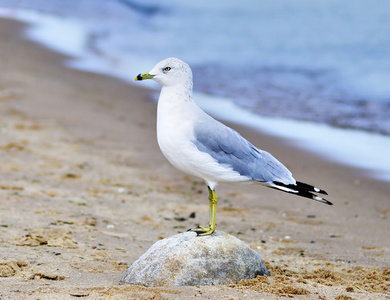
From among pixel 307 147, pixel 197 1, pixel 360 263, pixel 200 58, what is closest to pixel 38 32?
pixel 200 58

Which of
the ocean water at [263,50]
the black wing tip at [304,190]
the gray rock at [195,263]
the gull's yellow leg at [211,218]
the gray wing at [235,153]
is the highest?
the ocean water at [263,50]

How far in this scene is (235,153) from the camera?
14.5ft

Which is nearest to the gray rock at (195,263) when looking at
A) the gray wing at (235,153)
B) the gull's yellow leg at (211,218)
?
the gull's yellow leg at (211,218)

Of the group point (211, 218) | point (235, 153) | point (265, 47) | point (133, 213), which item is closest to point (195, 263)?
point (211, 218)

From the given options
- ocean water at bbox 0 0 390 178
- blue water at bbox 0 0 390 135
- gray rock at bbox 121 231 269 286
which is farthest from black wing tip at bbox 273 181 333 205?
blue water at bbox 0 0 390 135

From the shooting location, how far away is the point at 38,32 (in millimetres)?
20938

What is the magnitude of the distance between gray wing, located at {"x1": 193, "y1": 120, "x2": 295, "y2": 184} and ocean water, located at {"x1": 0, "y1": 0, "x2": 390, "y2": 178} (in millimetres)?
3974

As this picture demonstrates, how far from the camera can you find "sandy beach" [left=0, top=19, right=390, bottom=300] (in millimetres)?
4363

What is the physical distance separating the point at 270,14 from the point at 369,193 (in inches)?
1076

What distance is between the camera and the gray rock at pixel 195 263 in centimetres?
432

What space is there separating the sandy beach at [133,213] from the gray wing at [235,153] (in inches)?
29.0

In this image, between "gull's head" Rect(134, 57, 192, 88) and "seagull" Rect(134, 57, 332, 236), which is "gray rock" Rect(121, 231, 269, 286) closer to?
"seagull" Rect(134, 57, 332, 236)

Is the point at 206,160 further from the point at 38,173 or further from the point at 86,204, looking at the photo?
the point at 38,173

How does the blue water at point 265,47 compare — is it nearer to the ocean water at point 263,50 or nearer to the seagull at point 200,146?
the ocean water at point 263,50
